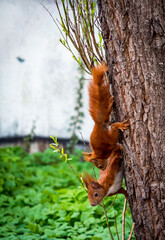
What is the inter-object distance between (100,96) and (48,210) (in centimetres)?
185

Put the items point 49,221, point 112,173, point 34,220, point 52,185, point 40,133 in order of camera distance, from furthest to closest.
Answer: point 40,133 → point 52,185 → point 34,220 → point 49,221 → point 112,173

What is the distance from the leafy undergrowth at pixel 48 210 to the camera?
8.32 ft

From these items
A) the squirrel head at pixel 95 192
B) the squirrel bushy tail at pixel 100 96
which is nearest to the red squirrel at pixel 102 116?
the squirrel bushy tail at pixel 100 96

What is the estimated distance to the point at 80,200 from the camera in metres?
3.03

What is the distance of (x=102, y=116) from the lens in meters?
1.86

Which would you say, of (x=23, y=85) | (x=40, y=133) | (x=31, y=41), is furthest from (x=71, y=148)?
(x=31, y=41)

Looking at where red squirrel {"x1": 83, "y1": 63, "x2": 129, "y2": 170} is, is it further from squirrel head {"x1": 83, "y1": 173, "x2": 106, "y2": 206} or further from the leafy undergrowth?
the leafy undergrowth

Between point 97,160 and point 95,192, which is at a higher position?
point 97,160

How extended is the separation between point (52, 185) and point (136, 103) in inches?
109

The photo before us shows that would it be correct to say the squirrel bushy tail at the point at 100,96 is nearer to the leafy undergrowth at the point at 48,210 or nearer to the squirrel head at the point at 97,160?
the squirrel head at the point at 97,160

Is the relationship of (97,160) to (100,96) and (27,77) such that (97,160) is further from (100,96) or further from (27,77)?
(27,77)

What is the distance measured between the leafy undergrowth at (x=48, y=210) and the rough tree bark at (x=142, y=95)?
2.31 ft

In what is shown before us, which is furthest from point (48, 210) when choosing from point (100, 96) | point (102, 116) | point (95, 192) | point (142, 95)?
point (142, 95)

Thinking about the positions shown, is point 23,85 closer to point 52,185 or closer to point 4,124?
point 4,124
